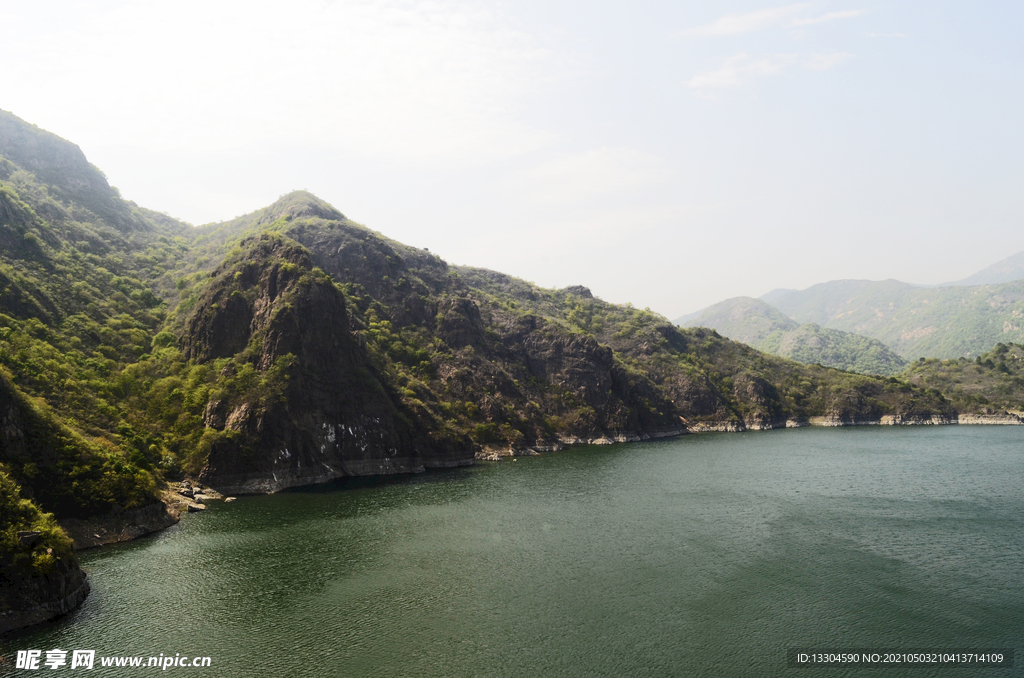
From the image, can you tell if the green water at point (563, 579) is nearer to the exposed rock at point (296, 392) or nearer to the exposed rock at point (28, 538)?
the exposed rock at point (28, 538)

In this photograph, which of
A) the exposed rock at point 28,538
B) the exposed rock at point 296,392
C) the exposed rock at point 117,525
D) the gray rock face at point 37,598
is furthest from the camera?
the exposed rock at point 296,392

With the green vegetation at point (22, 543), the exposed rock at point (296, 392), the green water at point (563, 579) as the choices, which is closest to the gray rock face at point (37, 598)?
the green vegetation at point (22, 543)

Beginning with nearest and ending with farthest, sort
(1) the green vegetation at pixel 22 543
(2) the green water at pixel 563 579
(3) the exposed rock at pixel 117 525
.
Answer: (2) the green water at pixel 563 579 < (1) the green vegetation at pixel 22 543 < (3) the exposed rock at pixel 117 525

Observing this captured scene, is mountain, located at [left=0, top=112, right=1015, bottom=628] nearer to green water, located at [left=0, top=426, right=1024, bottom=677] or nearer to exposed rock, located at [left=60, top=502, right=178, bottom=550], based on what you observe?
exposed rock, located at [left=60, top=502, right=178, bottom=550]

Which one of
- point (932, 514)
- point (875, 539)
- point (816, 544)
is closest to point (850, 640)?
point (816, 544)

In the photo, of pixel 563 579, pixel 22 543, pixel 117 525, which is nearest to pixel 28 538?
pixel 22 543

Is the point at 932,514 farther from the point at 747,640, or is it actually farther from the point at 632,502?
the point at 747,640

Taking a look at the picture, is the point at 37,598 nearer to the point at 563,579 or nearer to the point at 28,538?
the point at 28,538
